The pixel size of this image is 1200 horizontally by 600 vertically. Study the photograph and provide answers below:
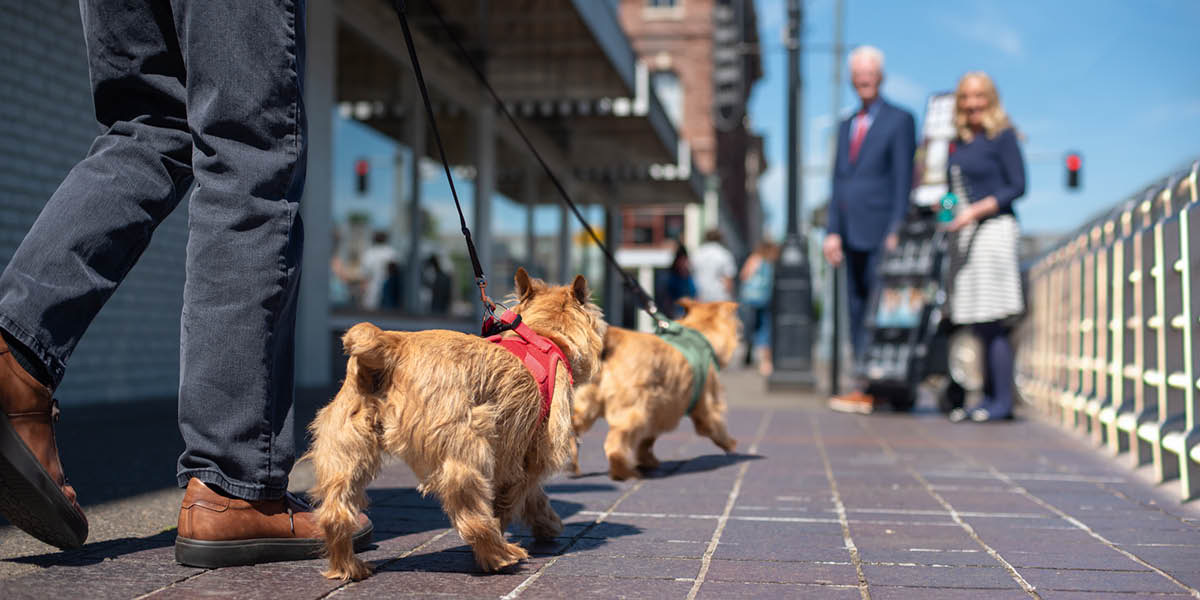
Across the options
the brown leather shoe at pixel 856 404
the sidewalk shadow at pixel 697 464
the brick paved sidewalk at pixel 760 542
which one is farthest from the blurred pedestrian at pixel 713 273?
the brick paved sidewalk at pixel 760 542

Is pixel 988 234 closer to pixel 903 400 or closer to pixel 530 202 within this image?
pixel 903 400

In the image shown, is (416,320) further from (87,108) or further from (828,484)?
(828,484)

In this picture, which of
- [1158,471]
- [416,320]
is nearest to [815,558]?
[1158,471]

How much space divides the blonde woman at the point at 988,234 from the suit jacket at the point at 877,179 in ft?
1.37

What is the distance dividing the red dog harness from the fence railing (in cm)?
278

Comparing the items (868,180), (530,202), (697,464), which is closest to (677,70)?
(530,202)

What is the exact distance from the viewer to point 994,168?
8.46m

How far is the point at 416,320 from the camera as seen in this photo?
1401 cm

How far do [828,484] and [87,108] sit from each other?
592 cm

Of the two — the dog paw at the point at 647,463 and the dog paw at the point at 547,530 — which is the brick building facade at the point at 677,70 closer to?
the dog paw at the point at 647,463

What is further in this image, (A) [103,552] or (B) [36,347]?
(A) [103,552]

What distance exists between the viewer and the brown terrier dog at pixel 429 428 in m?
2.66

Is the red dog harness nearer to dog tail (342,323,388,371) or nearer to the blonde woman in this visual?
dog tail (342,323,388,371)

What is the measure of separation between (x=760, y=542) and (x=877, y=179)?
617 centimetres
